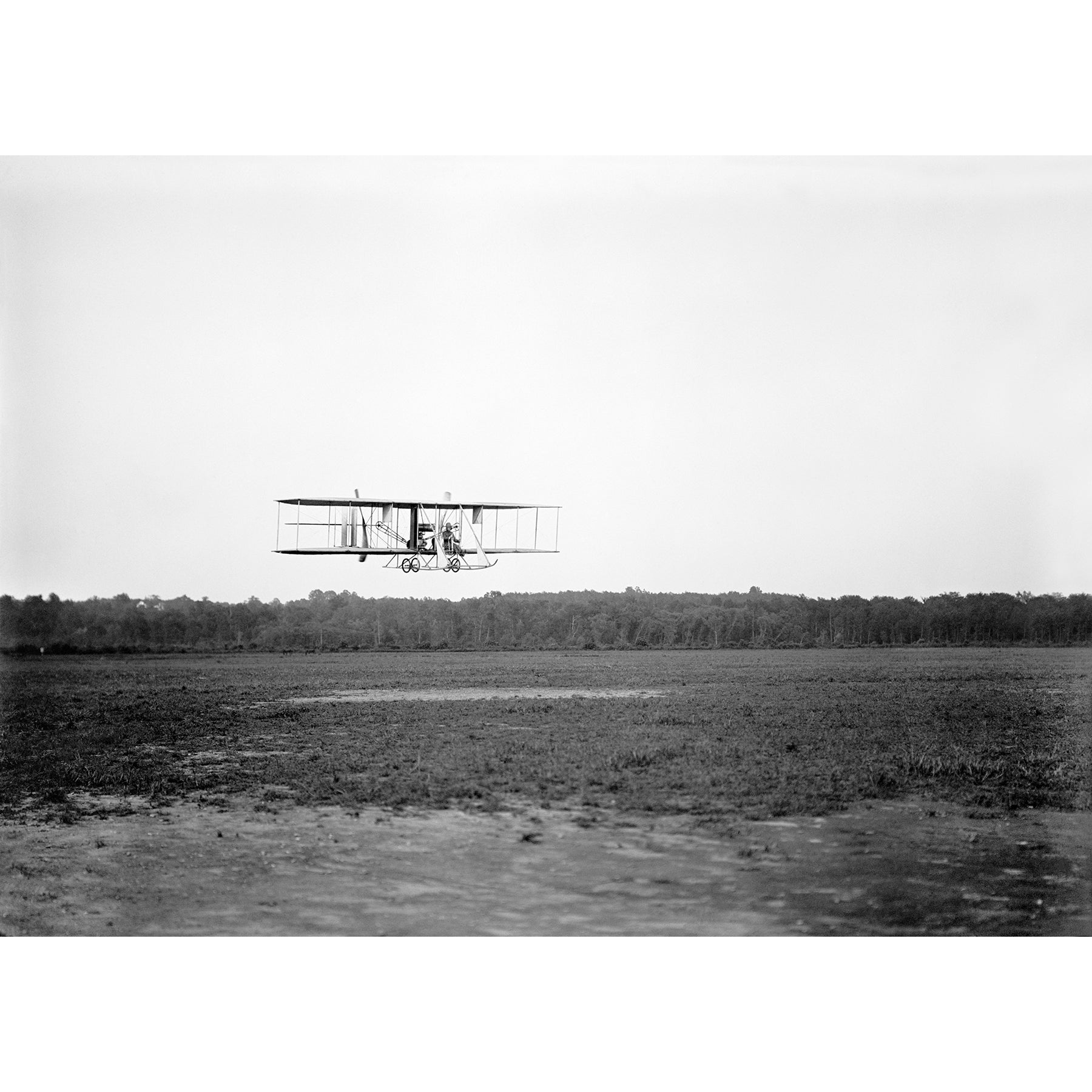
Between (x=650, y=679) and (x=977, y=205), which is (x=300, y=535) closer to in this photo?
(x=650, y=679)

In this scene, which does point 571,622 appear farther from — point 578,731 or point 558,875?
point 558,875

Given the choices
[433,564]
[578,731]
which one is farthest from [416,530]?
[578,731]

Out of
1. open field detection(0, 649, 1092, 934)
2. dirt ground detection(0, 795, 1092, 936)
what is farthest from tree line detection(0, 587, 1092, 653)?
dirt ground detection(0, 795, 1092, 936)

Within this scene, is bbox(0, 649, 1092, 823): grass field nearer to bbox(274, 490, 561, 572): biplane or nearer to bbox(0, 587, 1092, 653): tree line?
bbox(0, 587, 1092, 653): tree line

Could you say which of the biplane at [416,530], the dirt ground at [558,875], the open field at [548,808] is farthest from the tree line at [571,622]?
the dirt ground at [558,875]

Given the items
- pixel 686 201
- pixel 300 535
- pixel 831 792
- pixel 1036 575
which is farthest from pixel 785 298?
pixel 300 535
